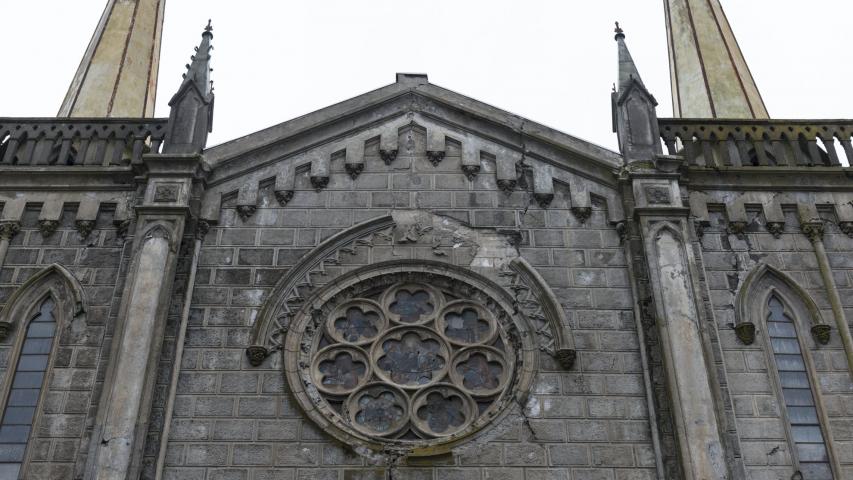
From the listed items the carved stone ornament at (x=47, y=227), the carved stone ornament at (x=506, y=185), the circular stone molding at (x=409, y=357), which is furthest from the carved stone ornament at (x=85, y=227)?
the carved stone ornament at (x=506, y=185)

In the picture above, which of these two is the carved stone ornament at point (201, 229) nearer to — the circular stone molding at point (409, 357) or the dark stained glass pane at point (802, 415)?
the circular stone molding at point (409, 357)

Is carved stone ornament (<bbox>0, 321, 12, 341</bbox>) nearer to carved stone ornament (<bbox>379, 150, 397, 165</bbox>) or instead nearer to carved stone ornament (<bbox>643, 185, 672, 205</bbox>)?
carved stone ornament (<bbox>379, 150, 397, 165</bbox>)

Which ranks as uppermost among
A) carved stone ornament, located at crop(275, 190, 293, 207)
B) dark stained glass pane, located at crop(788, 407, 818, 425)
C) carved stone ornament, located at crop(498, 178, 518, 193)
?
carved stone ornament, located at crop(498, 178, 518, 193)

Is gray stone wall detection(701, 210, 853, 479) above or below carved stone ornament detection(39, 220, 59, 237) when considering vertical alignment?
below

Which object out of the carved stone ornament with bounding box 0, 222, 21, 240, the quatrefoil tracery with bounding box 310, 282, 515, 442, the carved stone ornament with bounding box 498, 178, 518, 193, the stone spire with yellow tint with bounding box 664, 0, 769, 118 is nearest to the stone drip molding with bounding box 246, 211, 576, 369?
the quatrefoil tracery with bounding box 310, 282, 515, 442

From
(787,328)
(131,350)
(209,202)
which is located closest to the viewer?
(131,350)

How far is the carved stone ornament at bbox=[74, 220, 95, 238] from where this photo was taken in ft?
46.0

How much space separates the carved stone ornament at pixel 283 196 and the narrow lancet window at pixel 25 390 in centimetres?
335

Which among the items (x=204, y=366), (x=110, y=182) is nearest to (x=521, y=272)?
(x=204, y=366)

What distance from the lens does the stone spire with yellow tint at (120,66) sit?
1967 centimetres

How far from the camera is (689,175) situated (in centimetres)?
1473

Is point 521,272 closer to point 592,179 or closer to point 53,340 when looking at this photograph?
point 592,179

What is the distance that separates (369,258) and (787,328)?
5.67m

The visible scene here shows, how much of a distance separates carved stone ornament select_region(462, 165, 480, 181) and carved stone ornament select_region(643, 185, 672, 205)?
95.1 inches
